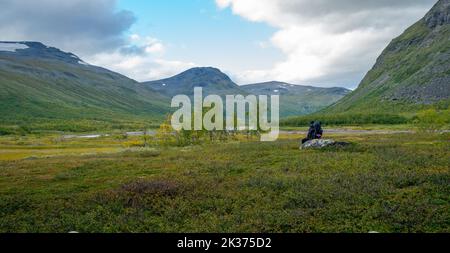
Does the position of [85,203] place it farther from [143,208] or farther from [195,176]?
[195,176]

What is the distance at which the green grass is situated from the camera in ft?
68.8

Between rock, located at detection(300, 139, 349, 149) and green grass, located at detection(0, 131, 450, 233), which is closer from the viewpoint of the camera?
green grass, located at detection(0, 131, 450, 233)

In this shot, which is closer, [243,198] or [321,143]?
[243,198]

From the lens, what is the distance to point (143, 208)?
2566cm

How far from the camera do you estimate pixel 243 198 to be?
27203 mm

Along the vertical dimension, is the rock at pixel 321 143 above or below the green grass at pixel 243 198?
above

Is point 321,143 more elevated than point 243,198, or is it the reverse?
point 321,143

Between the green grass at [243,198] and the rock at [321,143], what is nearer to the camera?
the green grass at [243,198]

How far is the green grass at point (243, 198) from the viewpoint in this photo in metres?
21.0

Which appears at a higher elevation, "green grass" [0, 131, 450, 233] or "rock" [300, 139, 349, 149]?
"rock" [300, 139, 349, 149]
